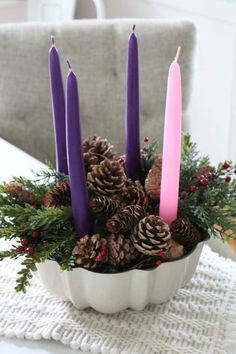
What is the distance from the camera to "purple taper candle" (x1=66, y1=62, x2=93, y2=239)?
0.52 metres

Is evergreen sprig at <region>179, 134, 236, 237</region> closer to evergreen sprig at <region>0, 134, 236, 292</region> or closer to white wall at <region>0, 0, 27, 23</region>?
evergreen sprig at <region>0, 134, 236, 292</region>

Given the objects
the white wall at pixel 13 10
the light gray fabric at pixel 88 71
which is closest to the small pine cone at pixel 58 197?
the light gray fabric at pixel 88 71

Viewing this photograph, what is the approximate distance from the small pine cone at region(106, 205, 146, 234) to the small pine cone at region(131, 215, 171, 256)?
0.01 metres

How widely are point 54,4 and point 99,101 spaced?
1.04 meters

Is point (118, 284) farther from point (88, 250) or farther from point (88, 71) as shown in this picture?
point (88, 71)

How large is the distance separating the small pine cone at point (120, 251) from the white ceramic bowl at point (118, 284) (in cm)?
1

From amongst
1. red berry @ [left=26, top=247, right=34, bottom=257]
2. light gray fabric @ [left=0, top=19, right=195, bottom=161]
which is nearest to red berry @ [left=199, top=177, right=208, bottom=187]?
red berry @ [left=26, top=247, right=34, bottom=257]

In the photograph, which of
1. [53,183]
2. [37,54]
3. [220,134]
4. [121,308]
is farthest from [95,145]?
[220,134]

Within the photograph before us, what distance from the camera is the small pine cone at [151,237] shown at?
1.85ft

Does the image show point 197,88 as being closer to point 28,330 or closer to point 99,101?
point 99,101

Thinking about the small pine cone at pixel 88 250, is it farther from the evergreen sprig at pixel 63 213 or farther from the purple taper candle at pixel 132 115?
the purple taper candle at pixel 132 115

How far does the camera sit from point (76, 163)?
55 cm

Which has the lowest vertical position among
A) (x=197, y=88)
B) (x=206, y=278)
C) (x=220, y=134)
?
(x=220, y=134)

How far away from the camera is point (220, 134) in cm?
216
